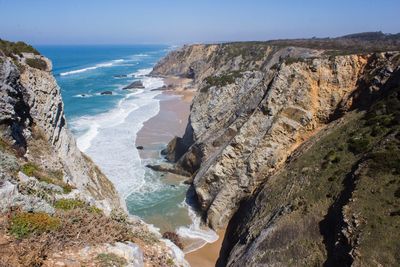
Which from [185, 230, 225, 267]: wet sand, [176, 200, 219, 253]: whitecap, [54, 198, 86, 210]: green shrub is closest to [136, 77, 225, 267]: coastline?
[185, 230, 225, 267]: wet sand

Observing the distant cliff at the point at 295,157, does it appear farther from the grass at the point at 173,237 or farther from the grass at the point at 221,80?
the grass at the point at 173,237

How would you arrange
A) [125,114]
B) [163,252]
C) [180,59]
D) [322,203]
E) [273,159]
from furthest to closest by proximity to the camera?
[180,59], [125,114], [273,159], [322,203], [163,252]

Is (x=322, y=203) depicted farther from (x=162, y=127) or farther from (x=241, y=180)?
(x=162, y=127)

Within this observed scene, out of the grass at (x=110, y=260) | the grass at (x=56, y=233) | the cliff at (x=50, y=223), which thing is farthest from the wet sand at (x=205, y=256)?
the grass at (x=110, y=260)

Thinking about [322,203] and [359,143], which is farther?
[359,143]

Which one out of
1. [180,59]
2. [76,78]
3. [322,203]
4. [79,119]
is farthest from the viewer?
[180,59]

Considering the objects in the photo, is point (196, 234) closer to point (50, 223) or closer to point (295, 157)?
point (295, 157)

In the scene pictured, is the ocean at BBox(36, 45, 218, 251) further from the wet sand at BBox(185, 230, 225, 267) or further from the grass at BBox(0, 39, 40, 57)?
the grass at BBox(0, 39, 40, 57)

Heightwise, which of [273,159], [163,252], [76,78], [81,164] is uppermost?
[163,252]

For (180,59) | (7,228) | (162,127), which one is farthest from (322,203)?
(180,59)
